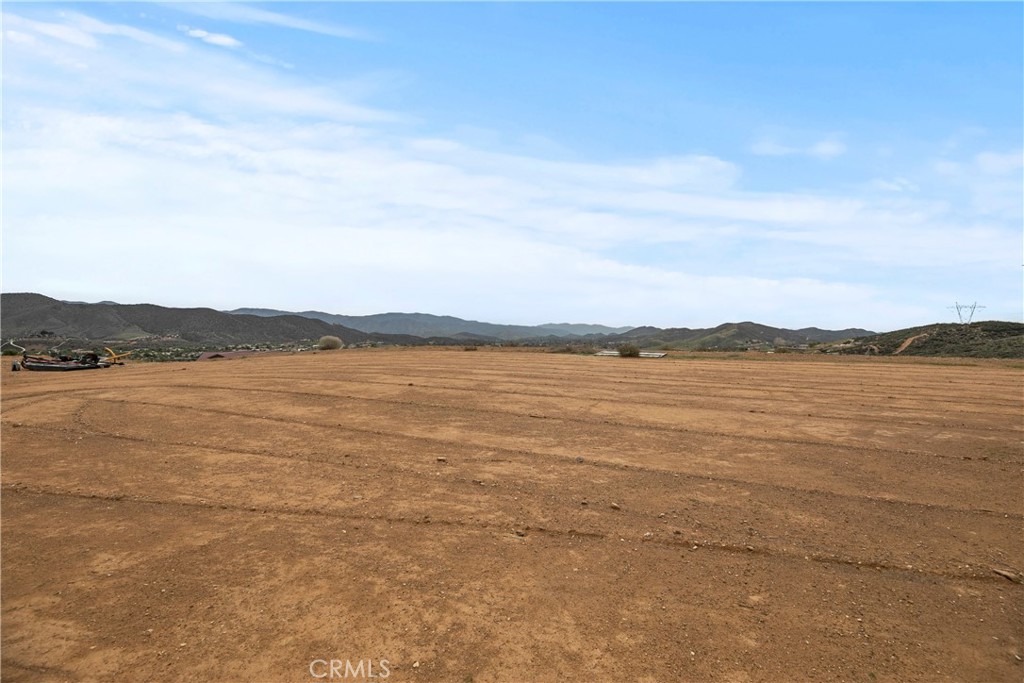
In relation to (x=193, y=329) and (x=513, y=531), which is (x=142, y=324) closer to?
(x=193, y=329)

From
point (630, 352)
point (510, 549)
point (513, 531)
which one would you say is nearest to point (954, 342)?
point (630, 352)

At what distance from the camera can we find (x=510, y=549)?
14.7 ft

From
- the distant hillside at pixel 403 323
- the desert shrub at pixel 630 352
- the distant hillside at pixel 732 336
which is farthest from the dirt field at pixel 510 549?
the distant hillside at pixel 403 323

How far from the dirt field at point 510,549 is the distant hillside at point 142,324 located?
63.9 m

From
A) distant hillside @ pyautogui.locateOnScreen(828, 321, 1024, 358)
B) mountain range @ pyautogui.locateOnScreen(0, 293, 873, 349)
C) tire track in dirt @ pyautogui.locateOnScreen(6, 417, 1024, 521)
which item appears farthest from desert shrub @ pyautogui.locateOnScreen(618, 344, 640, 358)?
mountain range @ pyautogui.locateOnScreen(0, 293, 873, 349)

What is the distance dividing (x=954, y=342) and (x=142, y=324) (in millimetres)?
90929

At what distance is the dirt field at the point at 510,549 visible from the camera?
10.5ft

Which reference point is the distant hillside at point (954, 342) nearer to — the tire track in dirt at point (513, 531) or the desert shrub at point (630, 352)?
the desert shrub at point (630, 352)

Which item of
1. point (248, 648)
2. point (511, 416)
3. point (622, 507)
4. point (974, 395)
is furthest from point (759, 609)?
point (974, 395)

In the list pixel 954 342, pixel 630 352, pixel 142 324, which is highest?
pixel 954 342

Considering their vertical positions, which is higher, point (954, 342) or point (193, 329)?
point (954, 342)

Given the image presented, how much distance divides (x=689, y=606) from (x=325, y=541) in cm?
306

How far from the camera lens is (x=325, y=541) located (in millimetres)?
4555

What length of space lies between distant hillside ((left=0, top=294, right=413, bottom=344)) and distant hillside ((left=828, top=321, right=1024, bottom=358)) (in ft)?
178
